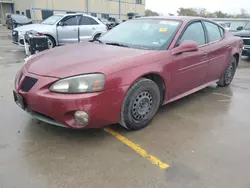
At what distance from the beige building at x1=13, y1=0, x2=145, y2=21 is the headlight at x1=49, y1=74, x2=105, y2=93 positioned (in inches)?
1121

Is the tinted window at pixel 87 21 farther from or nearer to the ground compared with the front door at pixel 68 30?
farther from the ground

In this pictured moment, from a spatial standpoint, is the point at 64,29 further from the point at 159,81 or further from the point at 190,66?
the point at 159,81

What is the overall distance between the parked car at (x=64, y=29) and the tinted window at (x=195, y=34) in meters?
6.33

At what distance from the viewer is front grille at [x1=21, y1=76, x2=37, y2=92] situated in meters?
2.75

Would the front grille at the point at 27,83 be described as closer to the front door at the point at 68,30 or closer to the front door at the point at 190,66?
the front door at the point at 190,66

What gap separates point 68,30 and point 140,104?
7248 mm

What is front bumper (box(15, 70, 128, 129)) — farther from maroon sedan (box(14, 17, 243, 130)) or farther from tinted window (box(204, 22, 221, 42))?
tinted window (box(204, 22, 221, 42))

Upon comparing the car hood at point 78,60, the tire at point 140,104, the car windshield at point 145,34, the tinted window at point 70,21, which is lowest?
the tire at point 140,104

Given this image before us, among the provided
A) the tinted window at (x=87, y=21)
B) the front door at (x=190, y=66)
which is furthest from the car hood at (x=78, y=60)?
the tinted window at (x=87, y=21)

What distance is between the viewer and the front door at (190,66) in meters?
3.55

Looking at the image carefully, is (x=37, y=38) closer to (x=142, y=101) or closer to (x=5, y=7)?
(x=142, y=101)

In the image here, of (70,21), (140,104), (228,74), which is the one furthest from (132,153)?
(70,21)

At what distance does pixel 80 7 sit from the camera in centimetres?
3250

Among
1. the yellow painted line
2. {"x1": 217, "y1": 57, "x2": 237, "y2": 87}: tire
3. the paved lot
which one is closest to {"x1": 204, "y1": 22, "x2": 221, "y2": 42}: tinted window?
{"x1": 217, "y1": 57, "x2": 237, "y2": 87}: tire
